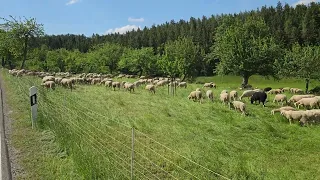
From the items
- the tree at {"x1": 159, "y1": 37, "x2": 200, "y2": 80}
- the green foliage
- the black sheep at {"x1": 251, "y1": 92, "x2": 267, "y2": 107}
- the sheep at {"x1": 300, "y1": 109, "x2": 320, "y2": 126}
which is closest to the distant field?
the sheep at {"x1": 300, "y1": 109, "x2": 320, "y2": 126}

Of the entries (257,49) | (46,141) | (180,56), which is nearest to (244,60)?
(257,49)

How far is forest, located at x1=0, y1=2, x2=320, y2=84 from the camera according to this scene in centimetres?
4791

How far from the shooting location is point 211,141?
1149 centimetres

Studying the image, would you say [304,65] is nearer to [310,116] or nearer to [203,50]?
[310,116]

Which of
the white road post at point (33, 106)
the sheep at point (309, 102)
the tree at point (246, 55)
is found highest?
the tree at point (246, 55)

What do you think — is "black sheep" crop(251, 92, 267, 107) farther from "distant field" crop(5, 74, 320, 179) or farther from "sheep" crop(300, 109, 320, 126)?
"distant field" crop(5, 74, 320, 179)

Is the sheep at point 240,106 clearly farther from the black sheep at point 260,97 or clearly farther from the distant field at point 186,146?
the black sheep at point 260,97

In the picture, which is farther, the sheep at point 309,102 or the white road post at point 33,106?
the sheep at point 309,102

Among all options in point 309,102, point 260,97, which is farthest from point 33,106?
point 309,102

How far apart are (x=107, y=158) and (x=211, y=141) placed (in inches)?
174

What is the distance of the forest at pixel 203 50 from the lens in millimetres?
47906

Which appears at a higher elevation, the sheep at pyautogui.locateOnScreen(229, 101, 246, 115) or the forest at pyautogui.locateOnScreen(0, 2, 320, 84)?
the forest at pyautogui.locateOnScreen(0, 2, 320, 84)

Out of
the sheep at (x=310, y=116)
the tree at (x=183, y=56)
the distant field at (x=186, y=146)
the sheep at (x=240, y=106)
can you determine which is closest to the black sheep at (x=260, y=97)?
the sheep at (x=240, y=106)

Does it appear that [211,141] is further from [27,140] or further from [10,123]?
[10,123]
